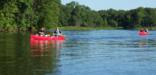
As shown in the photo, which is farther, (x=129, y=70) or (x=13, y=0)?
(x=13, y=0)

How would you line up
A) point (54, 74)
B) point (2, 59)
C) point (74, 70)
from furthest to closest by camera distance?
1. point (2, 59)
2. point (74, 70)
3. point (54, 74)

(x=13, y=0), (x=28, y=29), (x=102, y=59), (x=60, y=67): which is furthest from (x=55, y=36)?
(x=28, y=29)

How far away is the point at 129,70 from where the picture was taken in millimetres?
32031

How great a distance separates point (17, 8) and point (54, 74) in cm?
9474

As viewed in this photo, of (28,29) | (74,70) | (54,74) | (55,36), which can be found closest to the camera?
(54,74)

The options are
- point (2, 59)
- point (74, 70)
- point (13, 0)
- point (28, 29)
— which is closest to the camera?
point (74, 70)

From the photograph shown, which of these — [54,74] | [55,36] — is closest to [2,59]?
[54,74]

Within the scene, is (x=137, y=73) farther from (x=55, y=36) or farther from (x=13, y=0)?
(x=13, y=0)

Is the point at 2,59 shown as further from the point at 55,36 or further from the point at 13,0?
the point at 13,0

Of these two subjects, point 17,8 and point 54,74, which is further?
point 17,8

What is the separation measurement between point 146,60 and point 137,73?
8.44 m

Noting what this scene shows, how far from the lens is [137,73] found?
100 ft

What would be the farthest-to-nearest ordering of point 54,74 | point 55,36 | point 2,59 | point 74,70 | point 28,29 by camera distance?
1. point 28,29
2. point 55,36
3. point 2,59
4. point 74,70
5. point 54,74

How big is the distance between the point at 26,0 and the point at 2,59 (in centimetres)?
8410
